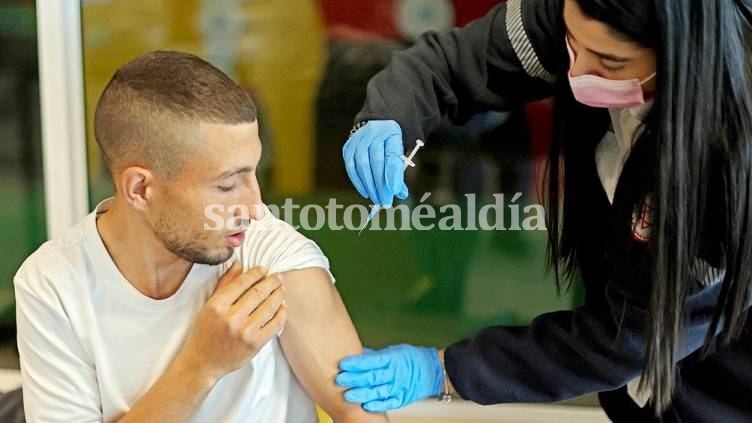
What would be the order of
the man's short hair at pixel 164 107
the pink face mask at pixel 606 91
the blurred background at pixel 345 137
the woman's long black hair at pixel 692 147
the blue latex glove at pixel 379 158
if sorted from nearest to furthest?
the woman's long black hair at pixel 692 147 → the pink face mask at pixel 606 91 → the man's short hair at pixel 164 107 → the blue latex glove at pixel 379 158 → the blurred background at pixel 345 137

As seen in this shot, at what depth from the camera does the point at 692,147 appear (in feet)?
3.71

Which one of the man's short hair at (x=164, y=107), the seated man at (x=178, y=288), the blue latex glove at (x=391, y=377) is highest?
the man's short hair at (x=164, y=107)

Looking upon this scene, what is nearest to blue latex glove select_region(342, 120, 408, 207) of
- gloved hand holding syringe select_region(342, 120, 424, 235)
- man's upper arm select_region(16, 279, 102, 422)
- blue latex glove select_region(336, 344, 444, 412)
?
gloved hand holding syringe select_region(342, 120, 424, 235)

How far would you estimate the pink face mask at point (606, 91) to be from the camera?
121cm

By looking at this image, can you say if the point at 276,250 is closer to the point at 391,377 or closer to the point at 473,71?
the point at 391,377

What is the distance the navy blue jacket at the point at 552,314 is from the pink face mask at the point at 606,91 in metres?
0.14

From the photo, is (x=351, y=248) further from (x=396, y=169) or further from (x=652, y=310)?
(x=652, y=310)

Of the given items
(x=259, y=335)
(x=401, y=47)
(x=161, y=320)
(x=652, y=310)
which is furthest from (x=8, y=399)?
(x=652, y=310)

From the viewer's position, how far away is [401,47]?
2.05 m

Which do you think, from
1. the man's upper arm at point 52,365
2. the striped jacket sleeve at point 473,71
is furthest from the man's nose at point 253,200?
the man's upper arm at point 52,365

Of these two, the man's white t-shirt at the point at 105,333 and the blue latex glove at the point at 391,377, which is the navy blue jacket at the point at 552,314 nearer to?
the blue latex glove at the point at 391,377

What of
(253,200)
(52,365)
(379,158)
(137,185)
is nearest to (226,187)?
(253,200)

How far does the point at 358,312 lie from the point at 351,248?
0.61 ft

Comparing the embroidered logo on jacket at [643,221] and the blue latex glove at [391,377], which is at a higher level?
the embroidered logo on jacket at [643,221]
